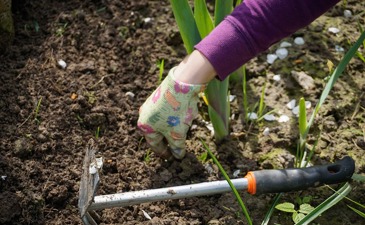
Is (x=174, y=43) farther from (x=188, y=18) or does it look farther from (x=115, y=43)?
(x=188, y=18)

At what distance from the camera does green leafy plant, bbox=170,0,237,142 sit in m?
1.57

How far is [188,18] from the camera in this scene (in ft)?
5.18

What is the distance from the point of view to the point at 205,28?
1.62m

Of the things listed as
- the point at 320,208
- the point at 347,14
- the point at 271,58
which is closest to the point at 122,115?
the point at 271,58

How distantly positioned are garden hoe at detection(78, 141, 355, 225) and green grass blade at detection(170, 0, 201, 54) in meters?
0.44

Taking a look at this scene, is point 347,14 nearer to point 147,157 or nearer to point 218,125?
point 218,125

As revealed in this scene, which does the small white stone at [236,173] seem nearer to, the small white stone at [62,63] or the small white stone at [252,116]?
the small white stone at [252,116]

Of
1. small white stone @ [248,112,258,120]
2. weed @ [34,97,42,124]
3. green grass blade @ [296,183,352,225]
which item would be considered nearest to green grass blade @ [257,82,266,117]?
small white stone @ [248,112,258,120]

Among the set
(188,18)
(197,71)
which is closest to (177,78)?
(197,71)

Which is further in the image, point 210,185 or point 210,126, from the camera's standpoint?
point 210,126

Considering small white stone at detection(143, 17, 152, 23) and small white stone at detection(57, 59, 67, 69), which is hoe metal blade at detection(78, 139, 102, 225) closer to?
small white stone at detection(57, 59, 67, 69)

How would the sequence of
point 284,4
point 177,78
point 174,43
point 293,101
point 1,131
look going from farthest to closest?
point 174,43
point 293,101
point 1,131
point 177,78
point 284,4

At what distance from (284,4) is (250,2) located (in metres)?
0.09

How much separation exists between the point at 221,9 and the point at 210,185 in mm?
533
